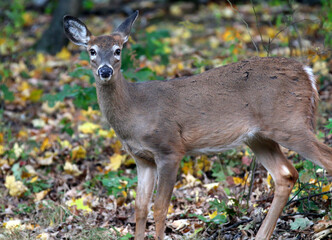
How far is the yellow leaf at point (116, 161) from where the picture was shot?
7.64 metres

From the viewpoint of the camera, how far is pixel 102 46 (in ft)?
18.3

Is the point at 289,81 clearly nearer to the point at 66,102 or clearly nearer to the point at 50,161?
the point at 50,161

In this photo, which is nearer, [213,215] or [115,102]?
[115,102]

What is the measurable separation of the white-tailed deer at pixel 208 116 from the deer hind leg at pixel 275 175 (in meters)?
0.01

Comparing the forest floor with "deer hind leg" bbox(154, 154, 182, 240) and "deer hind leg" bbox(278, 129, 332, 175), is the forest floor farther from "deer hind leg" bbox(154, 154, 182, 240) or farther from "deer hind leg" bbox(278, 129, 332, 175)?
"deer hind leg" bbox(154, 154, 182, 240)

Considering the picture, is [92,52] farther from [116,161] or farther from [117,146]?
[117,146]

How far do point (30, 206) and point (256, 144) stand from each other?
302 cm

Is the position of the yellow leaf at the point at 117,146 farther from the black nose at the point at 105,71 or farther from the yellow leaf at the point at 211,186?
the black nose at the point at 105,71

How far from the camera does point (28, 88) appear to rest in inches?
425

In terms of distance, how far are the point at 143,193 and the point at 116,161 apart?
6.53 ft

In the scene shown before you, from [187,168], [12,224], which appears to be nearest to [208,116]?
[187,168]

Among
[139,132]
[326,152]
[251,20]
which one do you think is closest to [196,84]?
[139,132]

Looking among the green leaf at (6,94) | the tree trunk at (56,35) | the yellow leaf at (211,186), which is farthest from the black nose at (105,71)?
the tree trunk at (56,35)

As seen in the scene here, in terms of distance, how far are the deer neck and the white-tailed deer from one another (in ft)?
0.03
